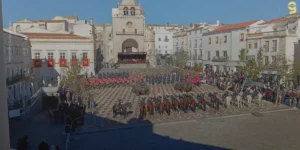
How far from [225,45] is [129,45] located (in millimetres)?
28508

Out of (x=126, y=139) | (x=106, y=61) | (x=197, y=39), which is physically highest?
(x=197, y=39)

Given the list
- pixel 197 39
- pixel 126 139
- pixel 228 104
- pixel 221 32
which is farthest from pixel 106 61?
pixel 126 139

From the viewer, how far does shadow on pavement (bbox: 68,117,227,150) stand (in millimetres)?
11836

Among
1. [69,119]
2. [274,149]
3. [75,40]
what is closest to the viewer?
[274,149]

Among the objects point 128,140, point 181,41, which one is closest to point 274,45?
point 128,140

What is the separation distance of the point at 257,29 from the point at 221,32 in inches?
278

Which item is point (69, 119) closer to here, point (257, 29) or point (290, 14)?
point (257, 29)

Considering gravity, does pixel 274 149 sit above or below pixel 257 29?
below

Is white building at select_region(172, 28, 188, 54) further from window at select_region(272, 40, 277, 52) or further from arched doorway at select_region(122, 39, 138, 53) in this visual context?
window at select_region(272, 40, 277, 52)

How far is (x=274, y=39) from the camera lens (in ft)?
112

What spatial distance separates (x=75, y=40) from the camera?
38500mm

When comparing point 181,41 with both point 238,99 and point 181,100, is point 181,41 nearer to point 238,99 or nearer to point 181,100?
point 238,99

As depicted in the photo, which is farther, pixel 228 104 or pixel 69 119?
pixel 228 104

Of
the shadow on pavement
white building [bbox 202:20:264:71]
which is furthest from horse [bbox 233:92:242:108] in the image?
white building [bbox 202:20:264:71]
